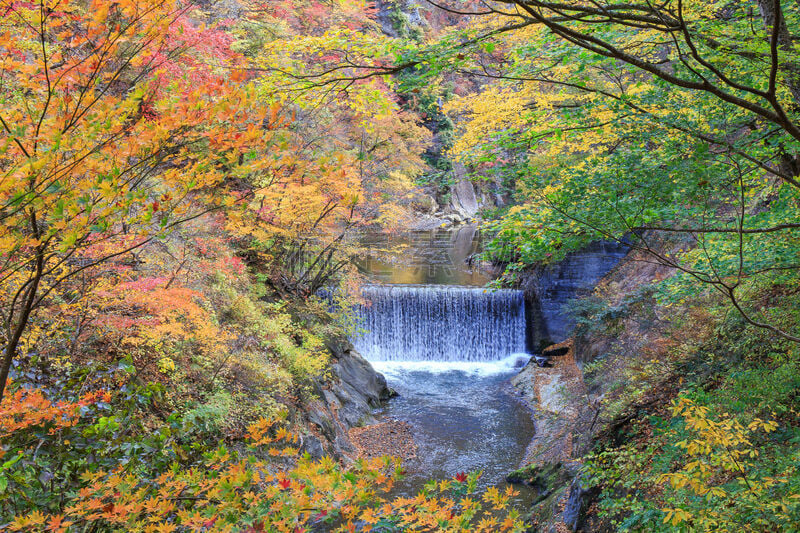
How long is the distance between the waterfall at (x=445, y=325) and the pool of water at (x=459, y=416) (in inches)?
15.1

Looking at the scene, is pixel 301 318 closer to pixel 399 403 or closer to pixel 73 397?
pixel 399 403

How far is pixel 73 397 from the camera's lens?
3.06 m

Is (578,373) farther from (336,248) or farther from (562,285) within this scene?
(336,248)

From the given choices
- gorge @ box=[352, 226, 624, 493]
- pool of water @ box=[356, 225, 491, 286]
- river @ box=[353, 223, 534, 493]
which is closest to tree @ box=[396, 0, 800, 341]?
river @ box=[353, 223, 534, 493]

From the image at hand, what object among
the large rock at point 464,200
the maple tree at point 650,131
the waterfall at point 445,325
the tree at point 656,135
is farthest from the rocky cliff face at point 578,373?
the large rock at point 464,200

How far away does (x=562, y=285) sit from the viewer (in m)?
14.8

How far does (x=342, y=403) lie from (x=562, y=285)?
8.09 m

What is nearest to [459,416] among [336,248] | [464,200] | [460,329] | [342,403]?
[342,403]

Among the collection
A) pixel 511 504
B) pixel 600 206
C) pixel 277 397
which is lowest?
pixel 511 504

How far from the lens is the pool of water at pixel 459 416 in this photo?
9105mm

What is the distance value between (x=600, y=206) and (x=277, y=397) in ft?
19.6

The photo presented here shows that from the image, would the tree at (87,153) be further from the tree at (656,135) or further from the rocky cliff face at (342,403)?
the rocky cliff face at (342,403)

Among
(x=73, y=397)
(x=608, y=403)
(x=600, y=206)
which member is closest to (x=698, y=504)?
(x=600, y=206)

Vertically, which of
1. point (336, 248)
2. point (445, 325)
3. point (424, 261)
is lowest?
point (445, 325)
